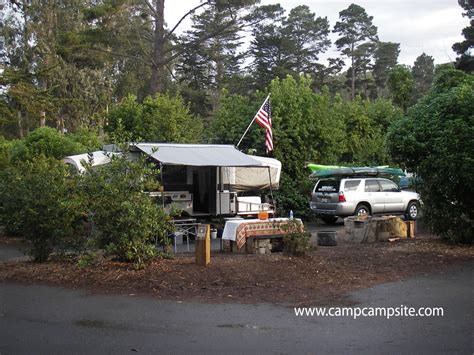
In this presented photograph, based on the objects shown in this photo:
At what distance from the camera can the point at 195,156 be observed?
15750 millimetres

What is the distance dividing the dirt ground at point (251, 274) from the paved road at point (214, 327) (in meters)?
0.44

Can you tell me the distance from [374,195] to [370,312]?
13675 millimetres

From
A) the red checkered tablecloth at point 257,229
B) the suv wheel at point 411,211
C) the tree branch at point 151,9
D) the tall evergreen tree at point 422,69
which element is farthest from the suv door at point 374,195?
the tall evergreen tree at point 422,69

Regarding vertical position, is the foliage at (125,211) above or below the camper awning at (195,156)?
below

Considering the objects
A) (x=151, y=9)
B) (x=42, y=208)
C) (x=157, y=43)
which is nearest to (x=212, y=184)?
(x=42, y=208)

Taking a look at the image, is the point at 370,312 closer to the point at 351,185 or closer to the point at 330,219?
the point at 351,185

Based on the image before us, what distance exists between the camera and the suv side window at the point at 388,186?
68.7 ft

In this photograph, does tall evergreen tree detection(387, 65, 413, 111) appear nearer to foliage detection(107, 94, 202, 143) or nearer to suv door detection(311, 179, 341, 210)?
foliage detection(107, 94, 202, 143)

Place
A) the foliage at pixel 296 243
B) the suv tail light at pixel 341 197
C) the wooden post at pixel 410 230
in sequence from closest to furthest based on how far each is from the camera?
the foliage at pixel 296 243, the wooden post at pixel 410 230, the suv tail light at pixel 341 197

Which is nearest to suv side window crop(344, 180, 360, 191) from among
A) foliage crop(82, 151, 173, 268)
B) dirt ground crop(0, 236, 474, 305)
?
dirt ground crop(0, 236, 474, 305)

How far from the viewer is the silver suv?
65.2 feet

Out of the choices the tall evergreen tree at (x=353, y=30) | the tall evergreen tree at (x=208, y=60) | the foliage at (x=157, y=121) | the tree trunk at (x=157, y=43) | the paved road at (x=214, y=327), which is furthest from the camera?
the tall evergreen tree at (x=353, y=30)

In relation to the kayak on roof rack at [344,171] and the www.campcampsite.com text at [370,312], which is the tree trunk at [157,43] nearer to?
the kayak on roof rack at [344,171]

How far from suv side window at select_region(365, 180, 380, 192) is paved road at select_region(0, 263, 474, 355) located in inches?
475
